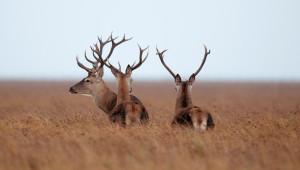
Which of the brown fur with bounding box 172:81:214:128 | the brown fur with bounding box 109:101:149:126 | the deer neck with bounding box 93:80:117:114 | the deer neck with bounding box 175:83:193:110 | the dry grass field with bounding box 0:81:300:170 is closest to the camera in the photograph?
the dry grass field with bounding box 0:81:300:170

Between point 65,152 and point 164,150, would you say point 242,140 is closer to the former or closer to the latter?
point 164,150

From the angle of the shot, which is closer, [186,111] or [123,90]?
[186,111]

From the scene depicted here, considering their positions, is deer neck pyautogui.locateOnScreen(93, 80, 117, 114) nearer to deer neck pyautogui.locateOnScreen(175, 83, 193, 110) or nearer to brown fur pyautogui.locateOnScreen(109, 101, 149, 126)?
brown fur pyautogui.locateOnScreen(109, 101, 149, 126)

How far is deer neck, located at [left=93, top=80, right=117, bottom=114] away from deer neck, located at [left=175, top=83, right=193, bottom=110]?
203 cm

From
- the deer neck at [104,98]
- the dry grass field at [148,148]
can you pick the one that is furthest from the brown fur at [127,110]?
the deer neck at [104,98]

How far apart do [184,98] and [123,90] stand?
1.56 m

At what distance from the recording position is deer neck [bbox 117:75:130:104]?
1121 centimetres

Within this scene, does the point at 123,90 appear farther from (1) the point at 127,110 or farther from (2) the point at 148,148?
(2) the point at 148,148

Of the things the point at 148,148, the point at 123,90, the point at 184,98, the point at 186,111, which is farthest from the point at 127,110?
the point at 148,148

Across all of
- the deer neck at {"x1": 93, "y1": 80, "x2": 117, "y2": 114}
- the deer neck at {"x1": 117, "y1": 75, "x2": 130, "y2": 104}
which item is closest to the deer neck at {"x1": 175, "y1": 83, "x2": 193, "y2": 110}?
the deer neck at {"x1": 117, "y1": 75, "x2": 130, "y2": 104}

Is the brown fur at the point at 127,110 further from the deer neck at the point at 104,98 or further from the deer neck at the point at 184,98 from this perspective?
the deer neck at the point at 104,98

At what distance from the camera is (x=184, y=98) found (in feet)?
34.7

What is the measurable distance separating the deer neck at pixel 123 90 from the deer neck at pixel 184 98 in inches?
51.8

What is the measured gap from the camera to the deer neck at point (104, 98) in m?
12.0
